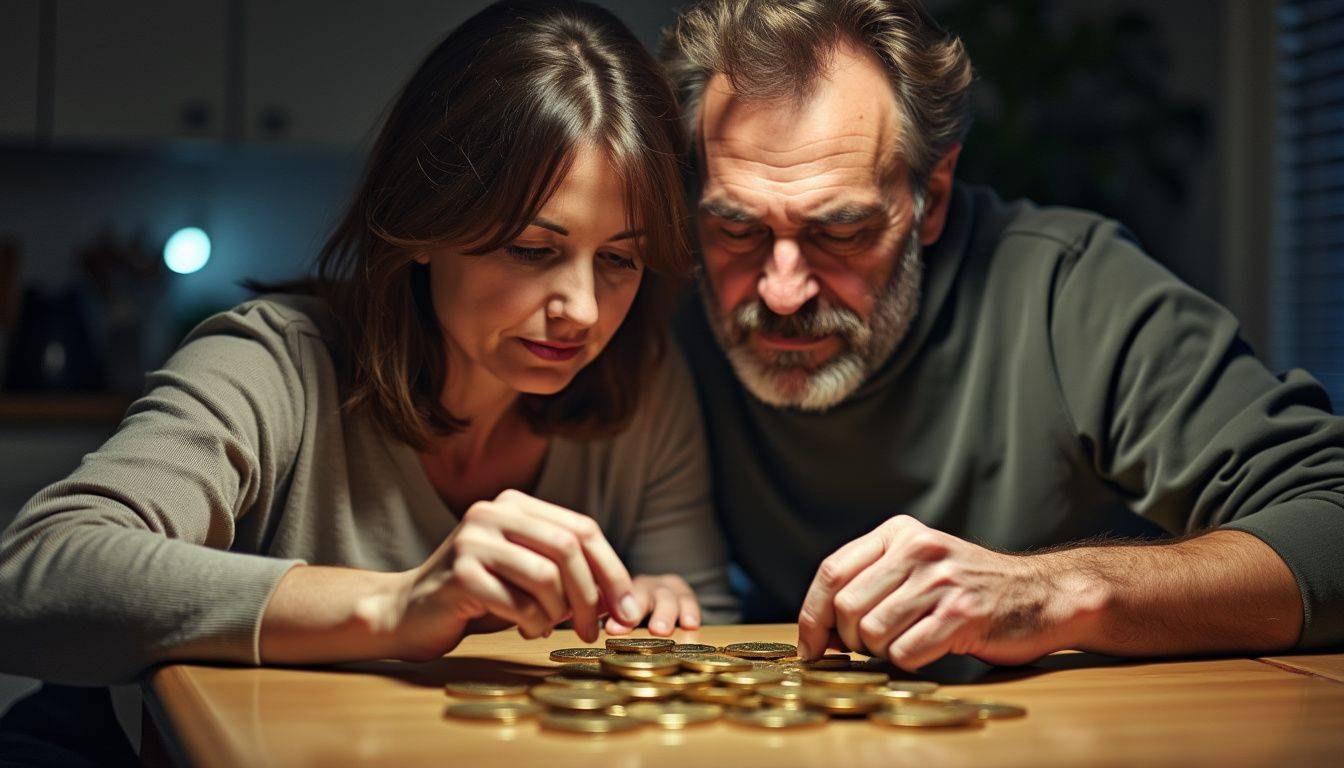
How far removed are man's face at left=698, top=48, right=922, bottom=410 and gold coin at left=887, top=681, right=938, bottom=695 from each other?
2.23ft

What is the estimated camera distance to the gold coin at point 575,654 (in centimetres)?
109

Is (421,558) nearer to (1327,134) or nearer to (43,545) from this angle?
(43,545)

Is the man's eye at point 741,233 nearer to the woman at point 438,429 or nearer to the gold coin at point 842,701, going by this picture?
the woman at point 438,429

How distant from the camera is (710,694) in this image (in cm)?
93

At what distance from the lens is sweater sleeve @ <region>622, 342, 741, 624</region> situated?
1641 millimetres

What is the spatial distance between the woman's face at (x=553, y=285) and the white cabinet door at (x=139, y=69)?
2639mm

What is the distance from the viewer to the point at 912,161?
65.6 inches

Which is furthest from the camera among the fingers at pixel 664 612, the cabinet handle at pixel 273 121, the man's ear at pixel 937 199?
the cabinet handle at pixel 273 121

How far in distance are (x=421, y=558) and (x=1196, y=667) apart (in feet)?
2.74

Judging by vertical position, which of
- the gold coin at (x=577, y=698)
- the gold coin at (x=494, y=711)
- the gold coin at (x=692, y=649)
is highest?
the gold coin at (x=577, y=698)

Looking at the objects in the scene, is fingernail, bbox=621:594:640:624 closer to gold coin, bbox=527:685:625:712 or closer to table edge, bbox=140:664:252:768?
gold coin, bbox=527:685:625:712

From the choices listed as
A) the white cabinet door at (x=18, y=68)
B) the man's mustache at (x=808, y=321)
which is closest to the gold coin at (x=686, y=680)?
the man's mustache at (x=808, y=321)

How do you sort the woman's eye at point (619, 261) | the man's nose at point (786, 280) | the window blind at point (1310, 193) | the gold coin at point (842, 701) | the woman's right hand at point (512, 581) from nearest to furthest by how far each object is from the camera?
1. the gold coin at point (842, 701)
2. the woman's right hand at point (512, 581)
3. the woman's eye at point (619, 261)
4. the man's nose at point (786, 280)
5. the window blind at point (1310, 193)

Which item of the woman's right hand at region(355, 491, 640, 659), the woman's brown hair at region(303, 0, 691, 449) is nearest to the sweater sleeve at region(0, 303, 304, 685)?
the woman's right hand at region(355, 491, 640, 659)
